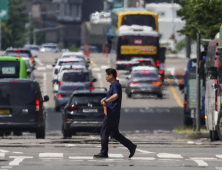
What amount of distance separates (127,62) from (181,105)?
26.5 ft

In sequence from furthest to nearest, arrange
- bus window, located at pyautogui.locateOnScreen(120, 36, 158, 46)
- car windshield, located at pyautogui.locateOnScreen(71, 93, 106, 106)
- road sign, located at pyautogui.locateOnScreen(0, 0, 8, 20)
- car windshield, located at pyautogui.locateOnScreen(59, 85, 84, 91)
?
1. road sign, located at pyautogui.locateOnScreen(0, 0, 8, 20)
2. bus window, located at pyautogui.locateOnScreen(120, 36, 158, 46)
3. car windshield, located at pyautogui.locateOnScreen(59, 85, 84, 91)
4. car windshield, located at pyautogui.locateOnScreen(71, 93, 106, 106)

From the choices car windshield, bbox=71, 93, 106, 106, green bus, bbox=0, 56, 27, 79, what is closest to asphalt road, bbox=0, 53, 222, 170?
car windshield, bbox=71, 93, 106, 106

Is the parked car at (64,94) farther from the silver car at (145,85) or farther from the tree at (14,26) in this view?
the tree at (14,26)

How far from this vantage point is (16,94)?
2155 cm

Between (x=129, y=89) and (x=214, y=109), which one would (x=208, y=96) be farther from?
(x=129, y=89)

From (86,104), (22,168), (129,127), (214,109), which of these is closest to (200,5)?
(129,127)

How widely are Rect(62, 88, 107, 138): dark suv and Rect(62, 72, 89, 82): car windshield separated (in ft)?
59.9

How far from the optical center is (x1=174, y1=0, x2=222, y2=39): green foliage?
2883 centimetres

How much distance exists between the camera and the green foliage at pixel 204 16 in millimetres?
28828

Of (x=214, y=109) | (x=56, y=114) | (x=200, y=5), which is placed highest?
(x=200, y=5)

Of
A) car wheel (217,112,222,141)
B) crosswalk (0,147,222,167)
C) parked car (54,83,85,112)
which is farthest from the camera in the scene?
parked car (54,83,85,112)

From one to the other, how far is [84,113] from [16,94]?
2.17 m

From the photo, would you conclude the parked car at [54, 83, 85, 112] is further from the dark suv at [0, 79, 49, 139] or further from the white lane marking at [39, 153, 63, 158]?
the white lane marking at [39, 153, 63, 158]

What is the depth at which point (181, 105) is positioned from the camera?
41375 millimetres
